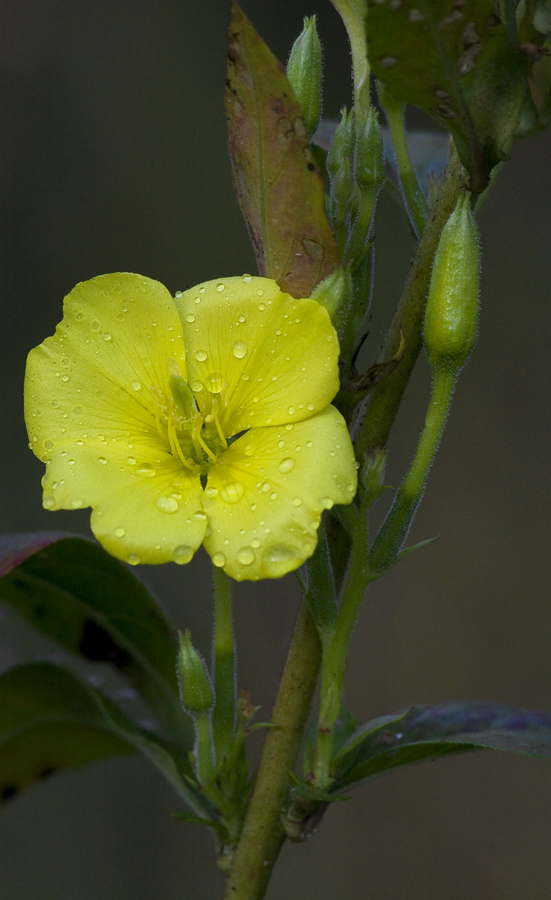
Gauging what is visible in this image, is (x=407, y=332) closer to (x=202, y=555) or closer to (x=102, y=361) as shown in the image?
(x=102, y=361)

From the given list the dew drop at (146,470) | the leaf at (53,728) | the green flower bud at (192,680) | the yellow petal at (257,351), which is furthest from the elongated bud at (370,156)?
the leaf at (53,728)

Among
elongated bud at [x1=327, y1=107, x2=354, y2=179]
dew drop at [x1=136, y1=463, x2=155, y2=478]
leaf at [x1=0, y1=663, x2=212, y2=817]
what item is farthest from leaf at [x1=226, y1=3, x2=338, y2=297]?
leaf at [x1=0, y1=663, x2=212, y2=817]

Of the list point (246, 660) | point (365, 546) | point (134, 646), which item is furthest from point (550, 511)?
point (365, 546)

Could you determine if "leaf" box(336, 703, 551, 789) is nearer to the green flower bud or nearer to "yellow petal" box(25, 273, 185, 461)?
the green flower bud

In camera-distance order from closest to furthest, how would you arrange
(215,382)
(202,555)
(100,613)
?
(215,382), (100,613), (202,555)

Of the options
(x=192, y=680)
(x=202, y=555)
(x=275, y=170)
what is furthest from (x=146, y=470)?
(x=202, y=555)

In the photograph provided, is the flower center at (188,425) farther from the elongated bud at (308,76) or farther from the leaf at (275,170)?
the elongated bud at (308,76)
